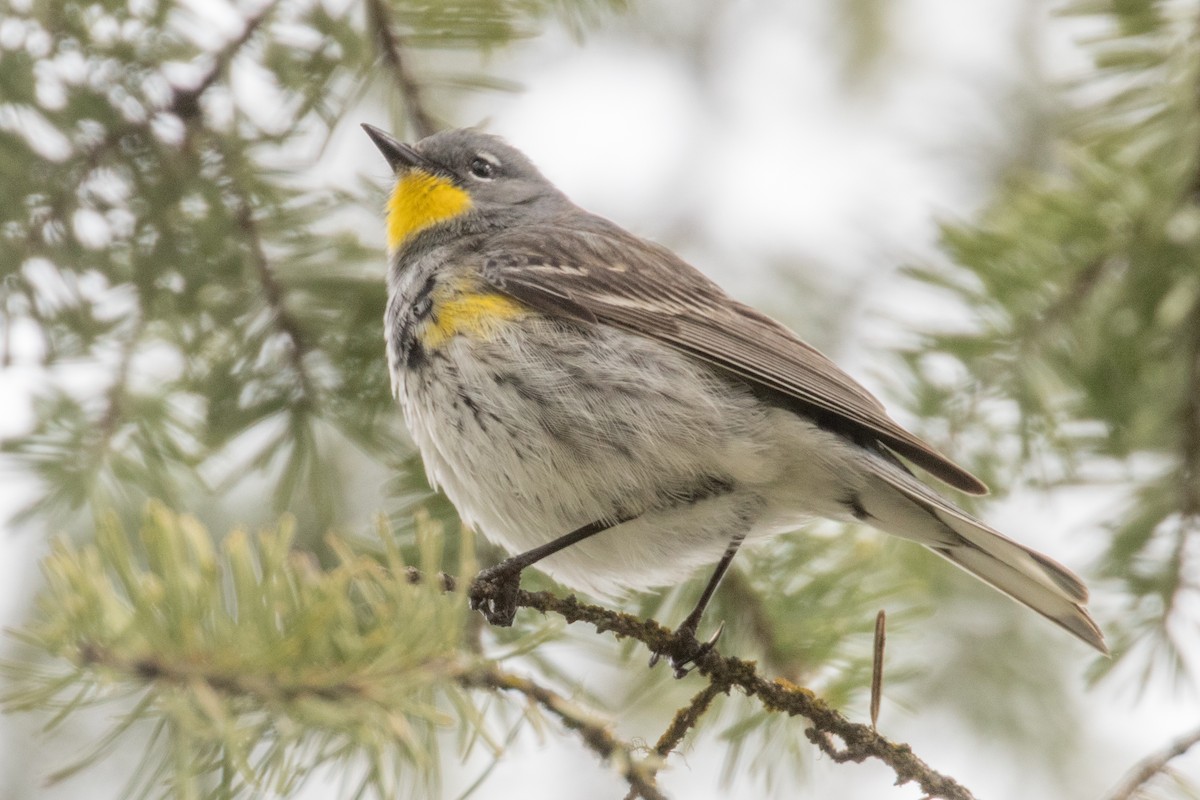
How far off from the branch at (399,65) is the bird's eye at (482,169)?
3.78 ft

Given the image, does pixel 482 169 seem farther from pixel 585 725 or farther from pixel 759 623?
pixel 585 725

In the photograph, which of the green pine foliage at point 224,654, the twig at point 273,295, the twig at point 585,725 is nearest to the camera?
the green pine foliage at point 224,654

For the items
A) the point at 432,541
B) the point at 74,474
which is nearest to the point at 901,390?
the point at 432,541

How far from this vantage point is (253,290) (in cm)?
381

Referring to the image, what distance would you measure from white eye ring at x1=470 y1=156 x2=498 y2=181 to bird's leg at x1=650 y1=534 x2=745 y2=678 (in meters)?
2.25

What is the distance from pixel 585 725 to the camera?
212cm

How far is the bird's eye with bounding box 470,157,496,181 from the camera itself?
5262 mm

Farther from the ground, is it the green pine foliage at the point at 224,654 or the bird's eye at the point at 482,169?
the bird's eye at the point at 482,169

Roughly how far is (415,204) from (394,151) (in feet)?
1.17

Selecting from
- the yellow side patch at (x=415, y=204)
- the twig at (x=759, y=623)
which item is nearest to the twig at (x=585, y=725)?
the twig at (x=759, y=623)

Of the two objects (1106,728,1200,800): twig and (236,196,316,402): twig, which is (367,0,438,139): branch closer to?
(236,196,316,402): twig

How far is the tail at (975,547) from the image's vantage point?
11.5 feet

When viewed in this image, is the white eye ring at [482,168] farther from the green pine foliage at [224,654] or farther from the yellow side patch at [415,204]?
the green pine foliage at [224,654]

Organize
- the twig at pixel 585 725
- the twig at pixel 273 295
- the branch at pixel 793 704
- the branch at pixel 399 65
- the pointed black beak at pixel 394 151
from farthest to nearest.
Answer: the pointed black beak at pixel 394 151 < the twig at pixel 273 295 < the branch at pixel 399 65 < the branch at pixel 793 704 < the twig at pixel 585 725
